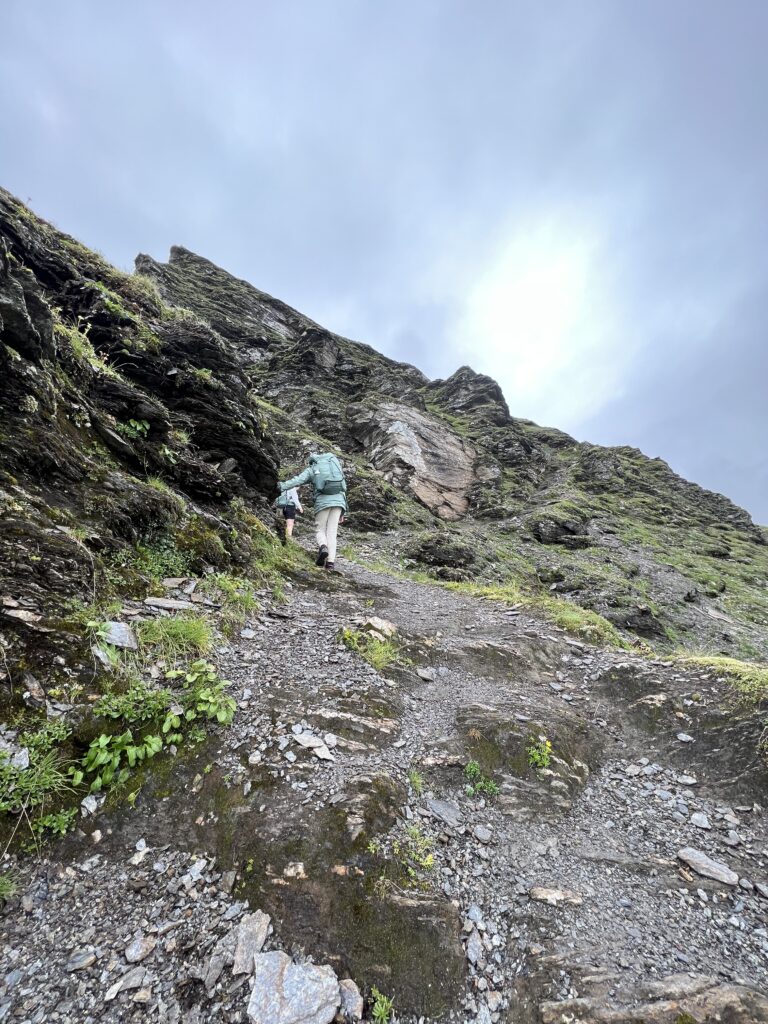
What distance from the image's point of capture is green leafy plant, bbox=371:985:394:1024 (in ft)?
8.23

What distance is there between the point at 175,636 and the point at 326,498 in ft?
23.6

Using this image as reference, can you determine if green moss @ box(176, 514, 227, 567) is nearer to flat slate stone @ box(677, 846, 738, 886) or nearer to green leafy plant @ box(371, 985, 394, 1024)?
green leafy plant @ box(371, 985, 394, 1024)

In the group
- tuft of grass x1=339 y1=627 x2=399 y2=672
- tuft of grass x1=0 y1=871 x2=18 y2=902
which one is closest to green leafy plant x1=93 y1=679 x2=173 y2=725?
A: tuft of grass x1=0 y1=871 x2=18 y2=902

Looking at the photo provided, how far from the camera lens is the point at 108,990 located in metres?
2.41

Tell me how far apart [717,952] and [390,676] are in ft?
13.6

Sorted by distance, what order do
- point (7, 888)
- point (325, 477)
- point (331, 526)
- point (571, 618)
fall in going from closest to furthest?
point (7, 888)
point (571, 618)
point (325, 477)
point (331, 526)

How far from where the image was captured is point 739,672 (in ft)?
19.3

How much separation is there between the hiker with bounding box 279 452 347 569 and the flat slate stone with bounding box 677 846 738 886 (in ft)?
30.0

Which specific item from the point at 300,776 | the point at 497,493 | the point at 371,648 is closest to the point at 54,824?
the point at 300,776

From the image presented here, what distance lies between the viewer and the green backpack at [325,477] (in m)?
11.9

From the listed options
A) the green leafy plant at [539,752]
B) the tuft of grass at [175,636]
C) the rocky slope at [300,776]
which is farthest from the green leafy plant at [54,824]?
the green leafy plant at [539,752]

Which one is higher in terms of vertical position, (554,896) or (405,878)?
(554,896)

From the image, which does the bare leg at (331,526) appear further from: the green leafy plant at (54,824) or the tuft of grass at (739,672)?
the green leafy plant at (54,824)

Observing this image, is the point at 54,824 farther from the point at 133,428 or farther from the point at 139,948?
the point at 133,428
